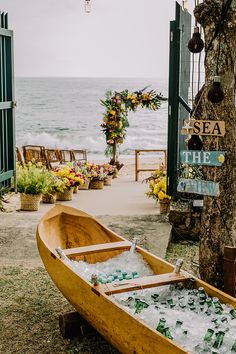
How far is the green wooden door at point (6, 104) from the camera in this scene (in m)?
7.15

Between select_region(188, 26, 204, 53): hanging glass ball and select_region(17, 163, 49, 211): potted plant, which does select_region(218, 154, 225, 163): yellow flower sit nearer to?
select_region(188, 26, 204, 53): hanging glass ball

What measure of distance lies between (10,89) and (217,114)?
13.2 ft

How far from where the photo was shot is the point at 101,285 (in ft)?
11.7

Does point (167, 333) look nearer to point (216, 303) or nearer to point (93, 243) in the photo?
point (216, 303)

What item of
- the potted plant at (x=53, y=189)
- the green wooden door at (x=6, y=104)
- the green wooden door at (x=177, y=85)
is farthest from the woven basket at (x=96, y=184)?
the green wooden door at (x=177, y=85)

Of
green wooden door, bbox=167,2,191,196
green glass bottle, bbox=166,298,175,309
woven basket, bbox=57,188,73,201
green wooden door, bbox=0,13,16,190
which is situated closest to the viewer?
green glass bottle, bbox=166,298,175,309

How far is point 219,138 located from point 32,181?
16.6 ft

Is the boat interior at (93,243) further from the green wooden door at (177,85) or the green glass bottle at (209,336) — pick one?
the green wooden door at (177,85)

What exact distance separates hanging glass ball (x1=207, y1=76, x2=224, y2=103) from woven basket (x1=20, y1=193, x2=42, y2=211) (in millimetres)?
5096

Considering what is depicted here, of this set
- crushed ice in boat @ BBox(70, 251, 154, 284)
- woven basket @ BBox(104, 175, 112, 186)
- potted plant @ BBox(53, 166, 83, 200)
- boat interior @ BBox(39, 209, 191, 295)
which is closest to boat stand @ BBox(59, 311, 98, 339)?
crushed ice in boat @ BBox(70, 251, 154, 284)

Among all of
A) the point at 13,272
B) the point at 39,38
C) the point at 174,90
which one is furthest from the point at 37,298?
the point at 39,38

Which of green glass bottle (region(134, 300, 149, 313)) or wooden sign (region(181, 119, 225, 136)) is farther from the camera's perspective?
wooden sign (region(181, 119, 225, 136))

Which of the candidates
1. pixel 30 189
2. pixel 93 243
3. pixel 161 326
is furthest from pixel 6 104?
pixel 161 326

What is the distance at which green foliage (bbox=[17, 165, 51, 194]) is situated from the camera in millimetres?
8469
